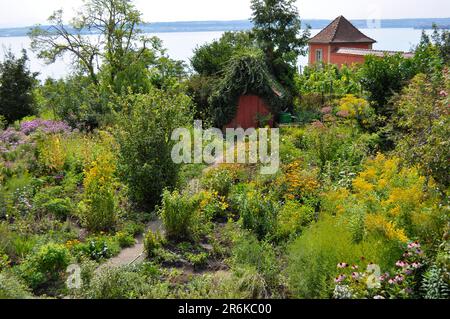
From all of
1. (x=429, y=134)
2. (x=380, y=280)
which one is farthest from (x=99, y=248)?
(x=429, y=134)

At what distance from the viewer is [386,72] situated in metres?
11.5

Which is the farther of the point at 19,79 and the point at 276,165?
the point at 19,79

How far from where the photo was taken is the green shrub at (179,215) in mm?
6703

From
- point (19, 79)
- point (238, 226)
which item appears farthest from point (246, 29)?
point (238, 226)

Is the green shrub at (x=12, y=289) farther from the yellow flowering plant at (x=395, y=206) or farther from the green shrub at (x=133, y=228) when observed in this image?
the yellow flowering plant at (x=395, y=206)

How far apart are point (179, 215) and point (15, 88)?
10450 mm

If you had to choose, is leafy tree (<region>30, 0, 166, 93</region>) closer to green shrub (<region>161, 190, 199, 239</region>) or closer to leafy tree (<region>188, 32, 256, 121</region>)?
leafy tree (<region>188, 32, 256, 121</region>)

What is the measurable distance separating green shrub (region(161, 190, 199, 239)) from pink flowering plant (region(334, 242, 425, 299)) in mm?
2432

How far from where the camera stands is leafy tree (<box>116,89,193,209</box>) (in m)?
8.08

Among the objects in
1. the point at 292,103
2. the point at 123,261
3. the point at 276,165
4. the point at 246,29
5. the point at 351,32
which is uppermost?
the point at 351,32

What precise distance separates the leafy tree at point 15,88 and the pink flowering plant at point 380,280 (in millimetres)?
12691

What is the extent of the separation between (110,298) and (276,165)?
5080mm

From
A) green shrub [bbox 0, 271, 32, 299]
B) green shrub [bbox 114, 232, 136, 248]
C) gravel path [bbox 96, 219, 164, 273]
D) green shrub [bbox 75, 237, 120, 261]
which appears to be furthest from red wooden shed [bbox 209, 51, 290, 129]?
green shrub [bbox 0, 271, 32, 299]

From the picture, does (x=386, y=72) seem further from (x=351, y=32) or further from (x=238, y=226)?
(x=351, y=32)
